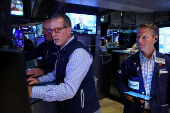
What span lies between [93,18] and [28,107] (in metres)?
4.57

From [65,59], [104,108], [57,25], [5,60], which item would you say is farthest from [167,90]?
[104,108]

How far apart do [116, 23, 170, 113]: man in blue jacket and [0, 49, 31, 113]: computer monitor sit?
1450mm

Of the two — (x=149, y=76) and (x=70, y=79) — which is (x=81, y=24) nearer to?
(x=149, y=76)

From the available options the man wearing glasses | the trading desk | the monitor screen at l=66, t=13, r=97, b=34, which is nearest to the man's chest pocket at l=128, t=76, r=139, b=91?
the man wearing glasses

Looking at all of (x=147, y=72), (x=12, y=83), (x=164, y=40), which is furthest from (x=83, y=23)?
(x=12, y=83)

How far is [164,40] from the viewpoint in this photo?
3039 mm

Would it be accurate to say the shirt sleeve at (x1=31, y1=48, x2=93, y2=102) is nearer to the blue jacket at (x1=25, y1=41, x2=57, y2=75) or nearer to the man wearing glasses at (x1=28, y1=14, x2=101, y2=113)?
the man wearing glasses at (x1=28, y1=14, x2=101, y2=113)

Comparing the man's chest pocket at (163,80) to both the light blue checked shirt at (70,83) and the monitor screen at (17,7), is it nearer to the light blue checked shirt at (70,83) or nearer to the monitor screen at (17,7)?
the light blue checked shirt at (70,83)

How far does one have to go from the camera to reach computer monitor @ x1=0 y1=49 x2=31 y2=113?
1.29 feet

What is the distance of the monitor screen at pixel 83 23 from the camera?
445 cm

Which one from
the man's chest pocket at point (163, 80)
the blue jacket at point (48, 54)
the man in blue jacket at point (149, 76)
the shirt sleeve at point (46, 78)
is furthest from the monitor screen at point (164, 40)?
the shirt sleeve at point (46, 78)

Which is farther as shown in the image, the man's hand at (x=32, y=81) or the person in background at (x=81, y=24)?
the person in background at (x=81, y=24)

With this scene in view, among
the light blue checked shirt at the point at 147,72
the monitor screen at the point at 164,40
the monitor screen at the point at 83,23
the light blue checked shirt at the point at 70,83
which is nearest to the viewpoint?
the light blue checked shirt at the point at 70,83

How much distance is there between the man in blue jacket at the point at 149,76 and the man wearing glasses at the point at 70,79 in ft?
1.90
